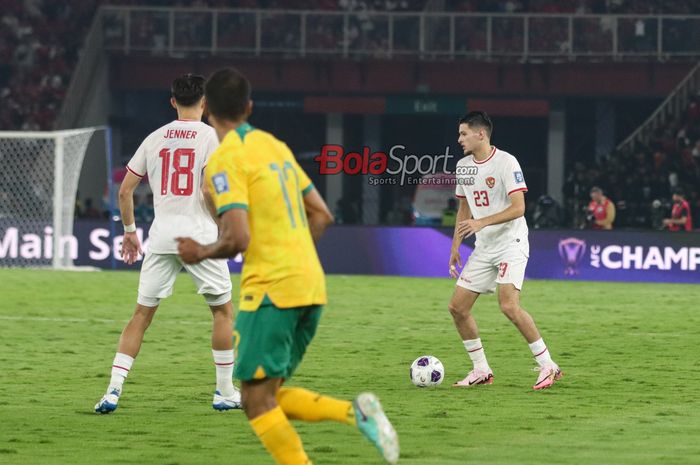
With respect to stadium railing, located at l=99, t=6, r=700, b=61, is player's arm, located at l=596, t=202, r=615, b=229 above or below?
below

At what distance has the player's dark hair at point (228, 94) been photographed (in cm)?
625

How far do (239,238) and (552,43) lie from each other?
28.5 metres

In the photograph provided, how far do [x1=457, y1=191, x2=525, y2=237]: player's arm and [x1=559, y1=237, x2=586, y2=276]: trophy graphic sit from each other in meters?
13.7

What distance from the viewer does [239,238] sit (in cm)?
613

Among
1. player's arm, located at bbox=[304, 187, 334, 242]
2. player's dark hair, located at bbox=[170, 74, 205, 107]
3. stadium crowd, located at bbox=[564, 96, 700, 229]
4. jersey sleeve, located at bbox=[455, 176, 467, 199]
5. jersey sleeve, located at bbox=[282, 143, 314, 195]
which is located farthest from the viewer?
stadium crowd, located at bbox=[564, 96, 700, 229]

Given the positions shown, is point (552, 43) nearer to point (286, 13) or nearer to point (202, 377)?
point (286, 13)

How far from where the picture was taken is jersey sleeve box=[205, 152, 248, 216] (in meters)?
6.18

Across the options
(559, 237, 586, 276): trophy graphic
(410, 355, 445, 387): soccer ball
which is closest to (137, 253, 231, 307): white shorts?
(410, 355, 445, 387): soccer ball

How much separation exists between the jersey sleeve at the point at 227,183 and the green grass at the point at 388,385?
70.8 inches

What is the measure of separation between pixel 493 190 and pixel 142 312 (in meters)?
2.94

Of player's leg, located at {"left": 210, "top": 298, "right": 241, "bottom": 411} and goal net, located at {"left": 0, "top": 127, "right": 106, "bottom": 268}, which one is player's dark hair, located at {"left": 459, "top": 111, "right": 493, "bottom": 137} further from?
goal net, located at {"left": 0, "top": 127, "right": 106, "bottom": 268}

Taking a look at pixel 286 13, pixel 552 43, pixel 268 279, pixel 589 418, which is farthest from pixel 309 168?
pixel 268 279

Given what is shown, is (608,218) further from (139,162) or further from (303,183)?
(303,183)

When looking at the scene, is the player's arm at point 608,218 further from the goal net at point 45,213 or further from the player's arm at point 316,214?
the player's arm at point 316,214
